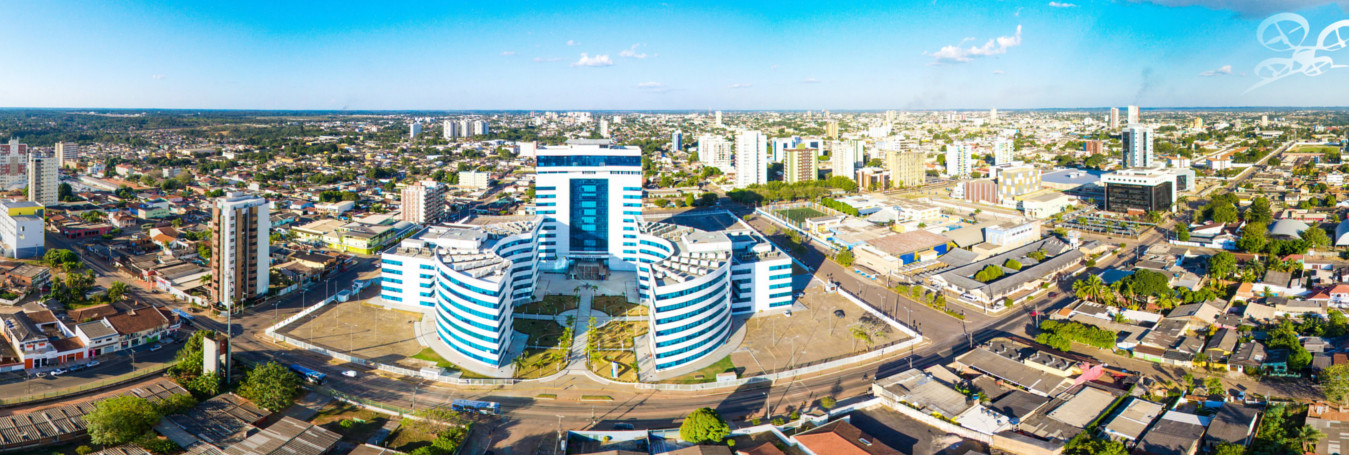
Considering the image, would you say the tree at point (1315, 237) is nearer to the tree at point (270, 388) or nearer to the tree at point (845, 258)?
the tree at point (845, 258)

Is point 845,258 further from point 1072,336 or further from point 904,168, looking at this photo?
point 904,168

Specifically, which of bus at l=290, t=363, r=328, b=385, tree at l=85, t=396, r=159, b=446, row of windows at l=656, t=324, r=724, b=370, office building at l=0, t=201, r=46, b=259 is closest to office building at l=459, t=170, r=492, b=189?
office building at l=0, t=201, r=46, b=259

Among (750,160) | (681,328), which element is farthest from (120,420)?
(750,160)

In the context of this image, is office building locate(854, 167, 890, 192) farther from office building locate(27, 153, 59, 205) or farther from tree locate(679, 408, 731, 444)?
office building locate(27, 153, 59, 205)

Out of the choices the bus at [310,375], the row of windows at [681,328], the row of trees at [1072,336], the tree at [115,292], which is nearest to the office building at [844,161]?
the row of trees at [1072,336]

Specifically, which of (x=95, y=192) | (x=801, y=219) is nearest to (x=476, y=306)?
(x=801, y=219)

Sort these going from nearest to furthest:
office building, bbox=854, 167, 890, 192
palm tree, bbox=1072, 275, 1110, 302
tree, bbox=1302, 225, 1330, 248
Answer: palm tree, bbox=1072, 275, 1110, 302, tree, bbox=1302, 225, 1330, 248, office building, bbox=854, 167, 890, 192
